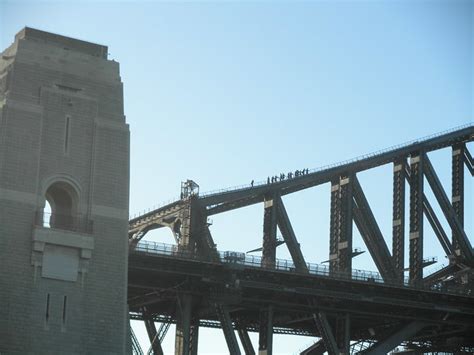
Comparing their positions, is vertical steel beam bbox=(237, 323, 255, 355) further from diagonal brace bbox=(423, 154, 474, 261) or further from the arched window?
the arched window

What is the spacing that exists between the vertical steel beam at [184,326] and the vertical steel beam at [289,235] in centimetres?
1443

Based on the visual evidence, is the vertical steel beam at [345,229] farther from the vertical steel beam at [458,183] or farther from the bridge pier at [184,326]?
the bridge pier at [184,326]

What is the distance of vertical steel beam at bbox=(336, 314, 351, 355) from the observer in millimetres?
119312

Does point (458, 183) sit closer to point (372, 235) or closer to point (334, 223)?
point (372, 235)

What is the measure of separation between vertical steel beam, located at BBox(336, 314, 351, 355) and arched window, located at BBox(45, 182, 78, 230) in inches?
1962

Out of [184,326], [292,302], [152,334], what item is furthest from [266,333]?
[152,334]

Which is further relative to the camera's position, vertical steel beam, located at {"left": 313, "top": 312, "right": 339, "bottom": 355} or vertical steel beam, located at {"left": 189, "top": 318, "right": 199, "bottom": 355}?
vertical steel beam, located at {"left": 313, "top": 312, "right": 339, "bottom": 355}

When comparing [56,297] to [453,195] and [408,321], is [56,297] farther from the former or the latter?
[453,195]

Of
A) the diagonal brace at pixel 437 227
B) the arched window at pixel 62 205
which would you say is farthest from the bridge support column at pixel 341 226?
the arched window at pixel 62 205

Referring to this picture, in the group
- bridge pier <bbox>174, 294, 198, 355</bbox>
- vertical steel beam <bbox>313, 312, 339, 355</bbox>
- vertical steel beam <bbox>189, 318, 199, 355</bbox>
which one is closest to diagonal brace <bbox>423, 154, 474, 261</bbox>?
vertical steel beam <bbox>313, 312, 339, 355</bbox>

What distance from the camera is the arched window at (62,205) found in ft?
241

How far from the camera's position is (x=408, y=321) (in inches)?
4870

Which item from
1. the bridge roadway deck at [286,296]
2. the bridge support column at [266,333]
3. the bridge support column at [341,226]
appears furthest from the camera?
the bridge support column at [341,226]

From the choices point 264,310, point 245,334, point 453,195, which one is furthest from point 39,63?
point 453,195
